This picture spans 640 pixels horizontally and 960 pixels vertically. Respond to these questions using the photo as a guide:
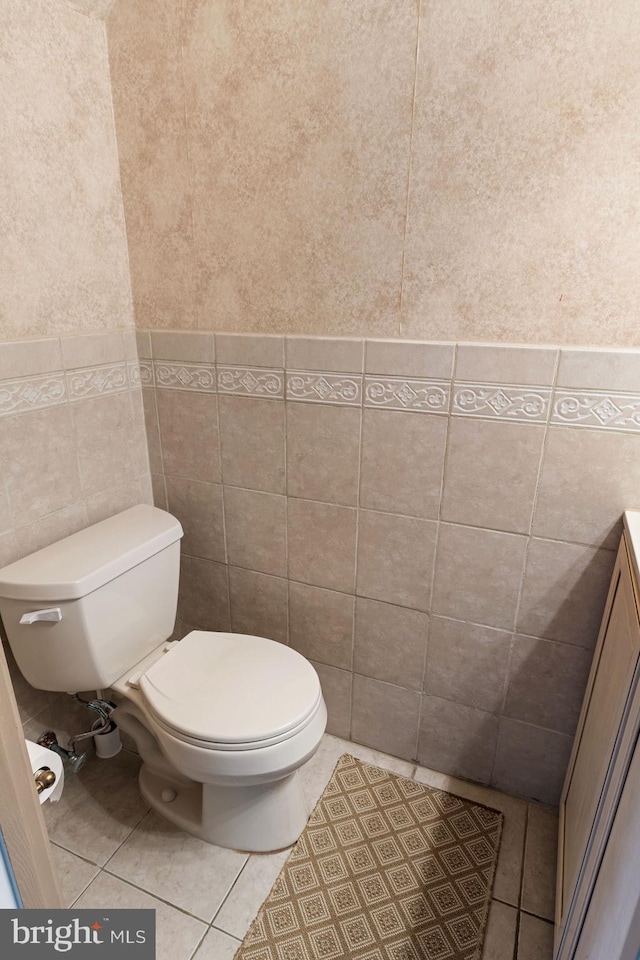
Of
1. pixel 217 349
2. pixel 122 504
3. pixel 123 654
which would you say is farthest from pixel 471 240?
pixel 123 654

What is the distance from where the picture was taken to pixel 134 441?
1.62 m

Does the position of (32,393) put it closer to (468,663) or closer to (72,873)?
(72,873)

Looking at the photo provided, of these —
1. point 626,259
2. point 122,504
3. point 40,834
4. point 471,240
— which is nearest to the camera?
point 40,834

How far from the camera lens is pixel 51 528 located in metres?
1.40

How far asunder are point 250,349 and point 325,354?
213mm

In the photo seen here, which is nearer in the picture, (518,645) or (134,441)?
(518,645)

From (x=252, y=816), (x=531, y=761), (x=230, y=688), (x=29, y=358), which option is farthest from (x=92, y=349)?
(x=531, y=761)

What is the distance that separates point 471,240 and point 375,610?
0.94 m

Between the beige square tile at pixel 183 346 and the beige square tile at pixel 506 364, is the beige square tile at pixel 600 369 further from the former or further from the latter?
the beige square tile at pixel 183 346

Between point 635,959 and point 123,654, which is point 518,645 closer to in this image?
point 635,959

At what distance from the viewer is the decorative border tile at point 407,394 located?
1.25 metres

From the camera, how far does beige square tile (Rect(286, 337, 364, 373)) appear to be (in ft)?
4.30

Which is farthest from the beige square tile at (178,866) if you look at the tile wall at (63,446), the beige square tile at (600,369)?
the beige square tile at (600,369)

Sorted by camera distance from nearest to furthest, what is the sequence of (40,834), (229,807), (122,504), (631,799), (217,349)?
(40,834)
(631,799)
(229,807)
(217,349)
(122,504)
